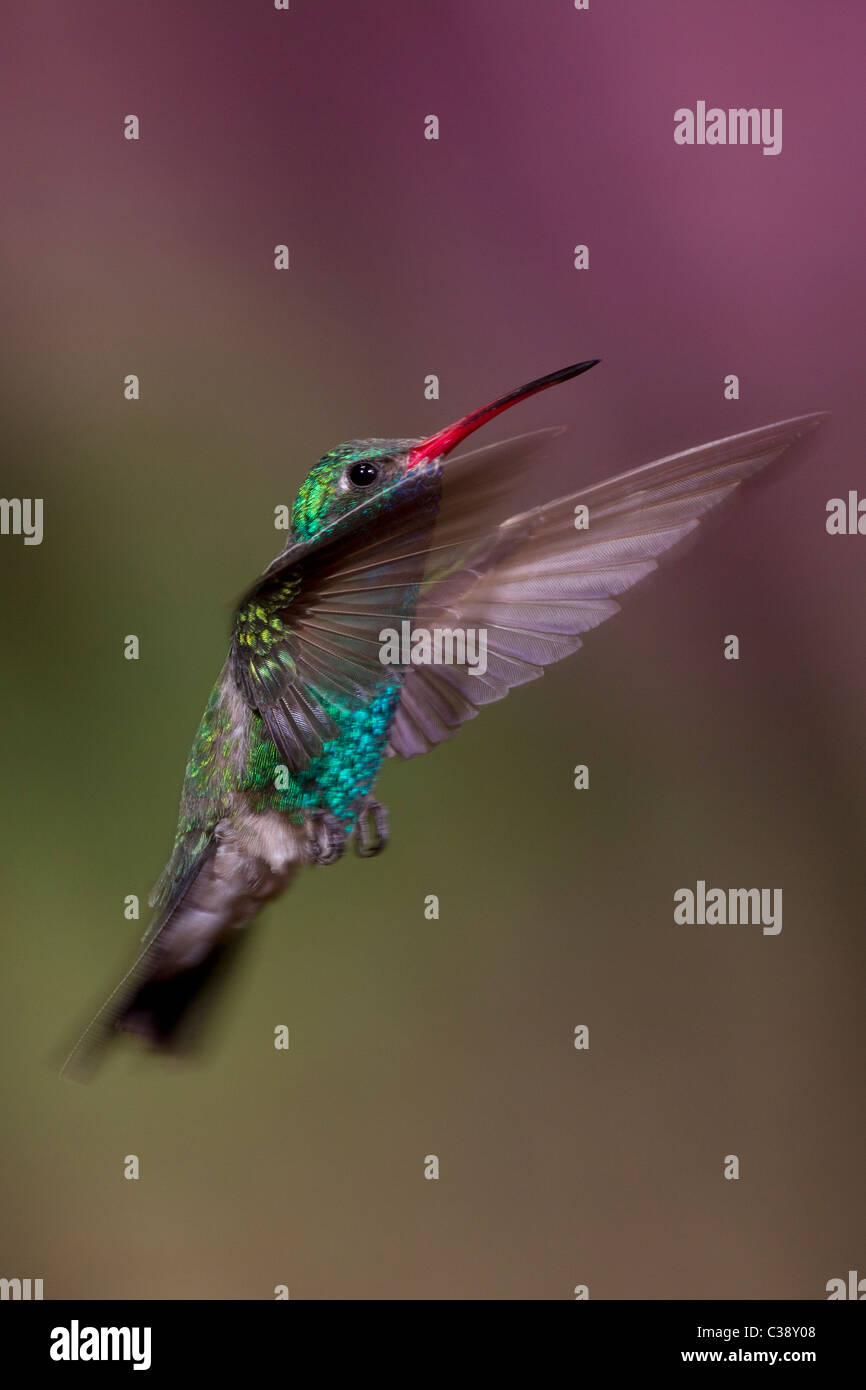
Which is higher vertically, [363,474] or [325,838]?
[363,474]

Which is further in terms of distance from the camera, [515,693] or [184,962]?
[515,693]

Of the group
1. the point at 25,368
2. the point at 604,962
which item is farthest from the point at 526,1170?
the point at 25,368

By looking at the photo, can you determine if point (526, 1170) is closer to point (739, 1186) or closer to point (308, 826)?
point (739, 1186)

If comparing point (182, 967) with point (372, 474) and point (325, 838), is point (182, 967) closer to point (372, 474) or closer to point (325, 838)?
point (325, 838)

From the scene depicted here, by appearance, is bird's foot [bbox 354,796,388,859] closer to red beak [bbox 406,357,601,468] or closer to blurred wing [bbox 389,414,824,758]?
blurred wing [bbox 389,414,824,758]

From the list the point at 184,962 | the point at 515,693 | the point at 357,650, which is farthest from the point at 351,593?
the point at 515,693

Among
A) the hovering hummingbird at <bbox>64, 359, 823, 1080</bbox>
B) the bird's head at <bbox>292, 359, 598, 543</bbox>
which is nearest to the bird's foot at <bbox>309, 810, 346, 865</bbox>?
the hovering hummingbird at <bbox>64, 359, 823, 1080</bbox>
